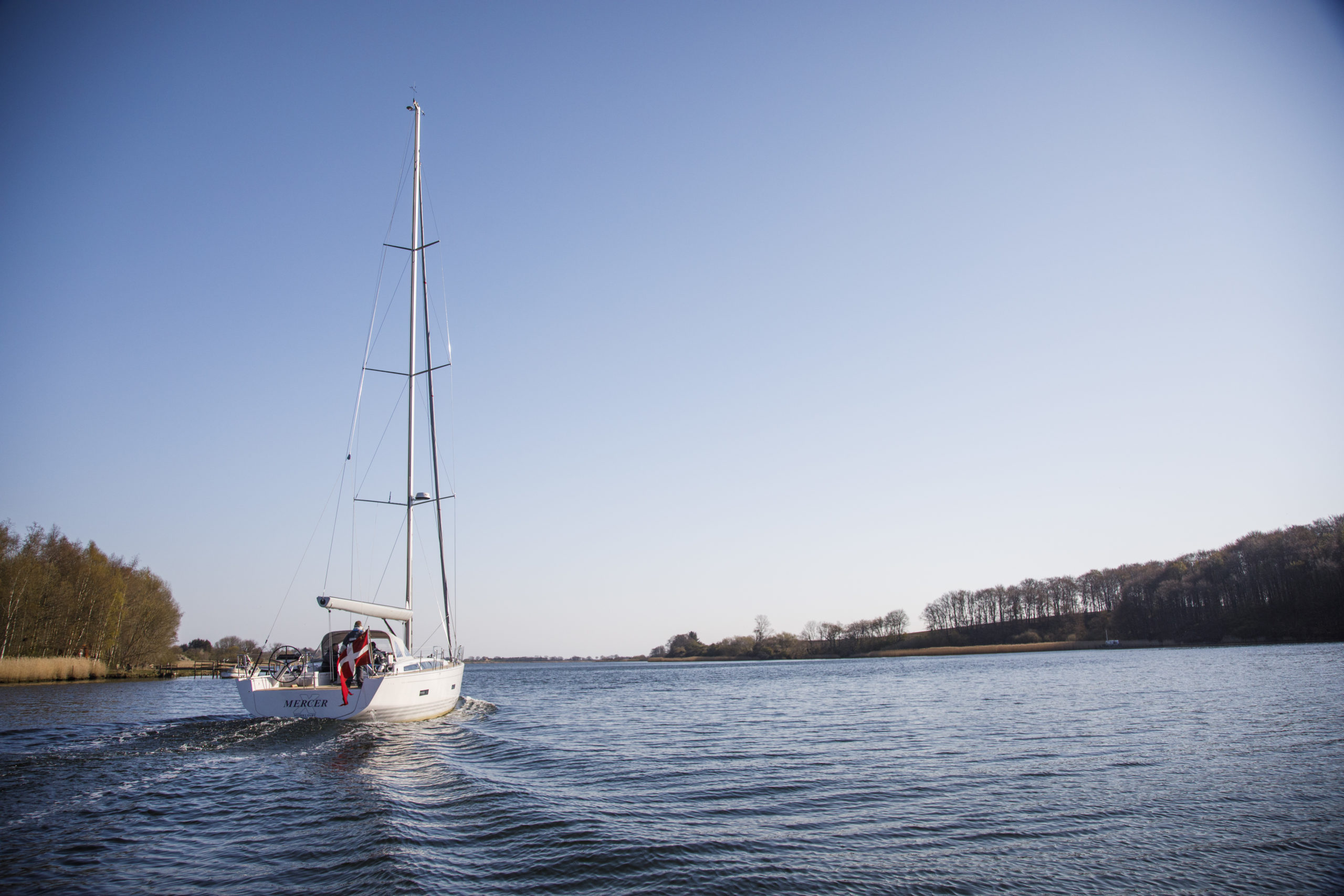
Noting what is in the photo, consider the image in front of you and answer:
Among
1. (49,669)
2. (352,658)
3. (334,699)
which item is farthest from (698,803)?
(49,669)

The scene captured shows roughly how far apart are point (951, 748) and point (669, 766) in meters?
7.54

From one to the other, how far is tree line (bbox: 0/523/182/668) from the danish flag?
44160 mm

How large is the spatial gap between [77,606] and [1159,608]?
455 ft

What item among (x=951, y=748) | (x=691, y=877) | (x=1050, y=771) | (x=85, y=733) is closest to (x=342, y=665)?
(x=85, y=733)

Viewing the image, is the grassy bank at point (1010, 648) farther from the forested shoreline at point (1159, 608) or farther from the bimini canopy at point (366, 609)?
the bimini canopy at point (366, 609)

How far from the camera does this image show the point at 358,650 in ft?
69.6

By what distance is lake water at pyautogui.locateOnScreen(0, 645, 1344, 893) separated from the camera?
28.3ft

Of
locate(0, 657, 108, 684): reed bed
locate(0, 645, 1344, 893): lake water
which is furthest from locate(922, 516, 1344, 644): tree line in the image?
locate(0, 657, 108, 684): reed bed

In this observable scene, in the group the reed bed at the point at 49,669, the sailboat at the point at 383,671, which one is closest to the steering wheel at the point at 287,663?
the sailboat at the point at 383,671

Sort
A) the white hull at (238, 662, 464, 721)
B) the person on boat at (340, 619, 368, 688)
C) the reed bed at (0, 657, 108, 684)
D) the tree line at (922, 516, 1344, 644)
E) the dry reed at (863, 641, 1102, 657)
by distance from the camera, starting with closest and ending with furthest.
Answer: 1. the white hull at (238, 662, 464, 721)
2. the person on boat at (340, 619, 368, 688)
3. the reed bed at (0, 657, 108, 684)
4. the tree line at (922, 516, 1344, 644)
5. the dry reed at (863, 641, 1102, 657)

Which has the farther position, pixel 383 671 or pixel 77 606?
pixel 77 606

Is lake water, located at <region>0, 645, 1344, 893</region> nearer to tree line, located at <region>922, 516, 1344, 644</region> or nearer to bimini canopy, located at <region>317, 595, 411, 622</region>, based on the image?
bimini canopy, located at <region>317, 595, 411, 622</region>

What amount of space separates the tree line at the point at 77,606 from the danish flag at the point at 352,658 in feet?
145

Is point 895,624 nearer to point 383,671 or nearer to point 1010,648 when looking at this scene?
point 1010,648
